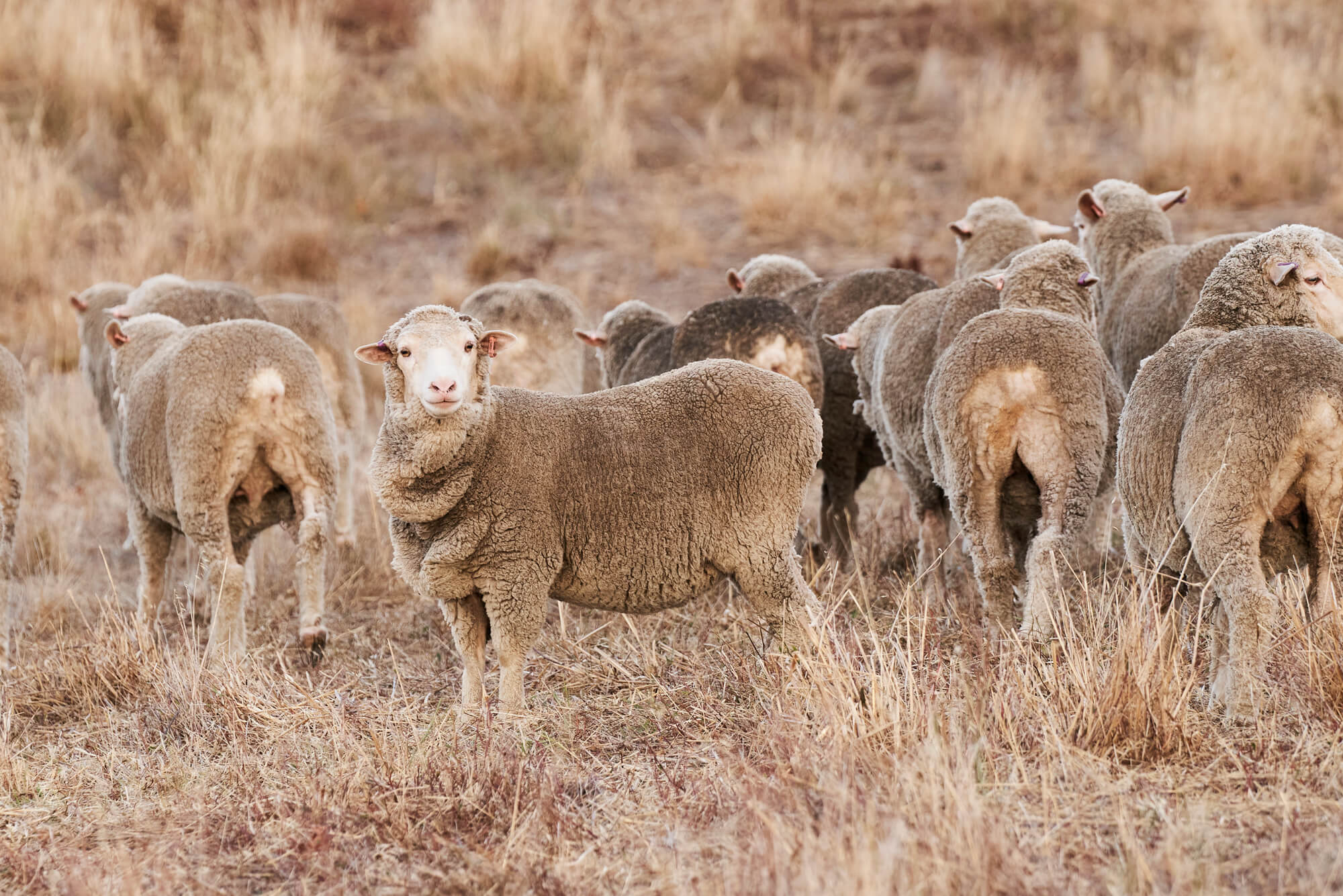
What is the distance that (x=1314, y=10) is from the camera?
52.1 feet

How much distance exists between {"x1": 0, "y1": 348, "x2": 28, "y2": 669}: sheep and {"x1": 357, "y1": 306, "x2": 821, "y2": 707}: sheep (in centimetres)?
237

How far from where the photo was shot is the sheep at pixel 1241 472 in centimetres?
411

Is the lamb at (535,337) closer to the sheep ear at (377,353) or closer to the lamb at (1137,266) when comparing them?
the lamb at (1137,266)

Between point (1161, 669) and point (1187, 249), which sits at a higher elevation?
point (1187, 249)

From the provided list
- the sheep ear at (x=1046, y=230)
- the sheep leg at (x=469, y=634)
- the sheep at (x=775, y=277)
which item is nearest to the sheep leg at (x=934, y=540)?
the sheep ear at (x=1046, y=230)

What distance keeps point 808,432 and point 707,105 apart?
39.5 ft

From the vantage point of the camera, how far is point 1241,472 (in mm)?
4148

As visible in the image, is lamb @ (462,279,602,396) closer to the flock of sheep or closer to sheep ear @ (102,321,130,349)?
the flock of sheep

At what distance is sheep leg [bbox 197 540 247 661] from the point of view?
613 centimetres

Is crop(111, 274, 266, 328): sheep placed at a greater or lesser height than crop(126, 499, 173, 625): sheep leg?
greater

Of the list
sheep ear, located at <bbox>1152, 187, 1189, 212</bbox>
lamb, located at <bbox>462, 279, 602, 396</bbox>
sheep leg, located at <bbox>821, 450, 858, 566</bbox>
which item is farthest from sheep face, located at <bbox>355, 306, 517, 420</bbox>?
sheep ear, located at <bbox>1152, 187, 1189, 212</bbox>

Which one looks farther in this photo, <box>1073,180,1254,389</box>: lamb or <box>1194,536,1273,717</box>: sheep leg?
<box>1073,180,1254,389</box>: lamb

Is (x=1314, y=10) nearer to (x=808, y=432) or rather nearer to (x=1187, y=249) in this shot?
(x=1187, y=249)

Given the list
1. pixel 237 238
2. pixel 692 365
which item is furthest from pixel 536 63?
pixel 692 365
